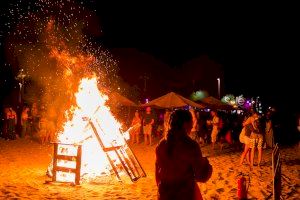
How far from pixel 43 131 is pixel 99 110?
7.58 metres

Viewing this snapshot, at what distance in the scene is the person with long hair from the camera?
3332 millimetres

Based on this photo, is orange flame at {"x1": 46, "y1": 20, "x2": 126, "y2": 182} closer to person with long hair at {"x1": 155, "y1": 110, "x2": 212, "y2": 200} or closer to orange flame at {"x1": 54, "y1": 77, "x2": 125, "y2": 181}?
orange flame at {"x1": 54, "y1": 77, "x2": 125, "y2": 181}

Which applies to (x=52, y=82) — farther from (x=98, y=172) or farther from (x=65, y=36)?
(x=98, y=172)

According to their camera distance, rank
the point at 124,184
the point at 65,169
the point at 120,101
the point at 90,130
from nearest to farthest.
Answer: the point at 65,169 → the point at 124,184 → the point at 90,130 → the point at 120,101

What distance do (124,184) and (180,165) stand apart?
531 cm

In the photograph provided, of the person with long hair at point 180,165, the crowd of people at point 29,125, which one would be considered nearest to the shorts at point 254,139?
the person with long hair at point 180,165

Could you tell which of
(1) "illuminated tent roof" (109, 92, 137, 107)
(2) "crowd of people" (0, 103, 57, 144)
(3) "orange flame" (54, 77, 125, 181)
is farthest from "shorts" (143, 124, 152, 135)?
(3) "orange flame" (54, 77, 125, 181)

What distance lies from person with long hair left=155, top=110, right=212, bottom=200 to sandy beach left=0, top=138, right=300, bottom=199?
13.3 feet

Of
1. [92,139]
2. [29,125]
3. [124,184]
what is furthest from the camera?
[29,125]

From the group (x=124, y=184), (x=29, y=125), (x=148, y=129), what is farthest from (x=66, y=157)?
(x=29, y=125)

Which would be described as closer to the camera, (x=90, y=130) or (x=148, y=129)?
(x=90, y=130)

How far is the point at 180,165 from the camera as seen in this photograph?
338 cm

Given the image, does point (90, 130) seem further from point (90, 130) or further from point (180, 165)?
point (180, 165)

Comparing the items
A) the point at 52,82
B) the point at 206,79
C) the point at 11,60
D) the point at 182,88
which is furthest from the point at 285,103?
the point at 11,60
